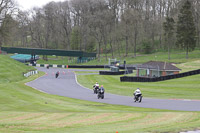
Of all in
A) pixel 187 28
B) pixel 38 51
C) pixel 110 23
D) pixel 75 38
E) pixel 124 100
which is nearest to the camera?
pixel 124 100

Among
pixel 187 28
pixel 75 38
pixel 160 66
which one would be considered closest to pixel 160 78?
pixel 160 66

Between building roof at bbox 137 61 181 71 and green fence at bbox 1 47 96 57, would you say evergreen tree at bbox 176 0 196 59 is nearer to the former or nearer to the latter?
green fence at bbox 1 47 96 57

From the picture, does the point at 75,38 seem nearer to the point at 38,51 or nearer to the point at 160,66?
the point at 38,51

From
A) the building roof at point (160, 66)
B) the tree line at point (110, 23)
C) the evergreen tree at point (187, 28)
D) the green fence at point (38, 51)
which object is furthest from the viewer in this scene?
the tree line at point (110, 23)

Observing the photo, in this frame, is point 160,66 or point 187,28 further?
point 187,28

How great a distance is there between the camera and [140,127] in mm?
14195

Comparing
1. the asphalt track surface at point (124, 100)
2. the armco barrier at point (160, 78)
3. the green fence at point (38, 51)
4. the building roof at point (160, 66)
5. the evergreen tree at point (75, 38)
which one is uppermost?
the evergreen tree at point (75, 38)

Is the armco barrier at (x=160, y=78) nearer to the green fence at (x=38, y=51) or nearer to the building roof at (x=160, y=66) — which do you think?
the building roof at (x=160, y=66)

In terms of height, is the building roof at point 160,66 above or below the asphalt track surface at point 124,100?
above

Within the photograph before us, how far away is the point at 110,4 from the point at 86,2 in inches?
402

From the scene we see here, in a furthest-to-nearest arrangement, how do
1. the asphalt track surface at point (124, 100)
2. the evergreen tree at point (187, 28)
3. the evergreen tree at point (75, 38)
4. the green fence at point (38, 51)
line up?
the evergreen tree at point (75, 38) → the green fence at point (38, 51) → the evergreen tree at point (187, 28) → the asphalt track surface at point (124, 100)

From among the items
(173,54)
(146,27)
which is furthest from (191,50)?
(146,27)

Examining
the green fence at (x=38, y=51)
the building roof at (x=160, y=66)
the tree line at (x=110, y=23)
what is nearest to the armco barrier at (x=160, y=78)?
the building roof at (x=160, y=66)

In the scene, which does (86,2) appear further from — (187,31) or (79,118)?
(79,118)
